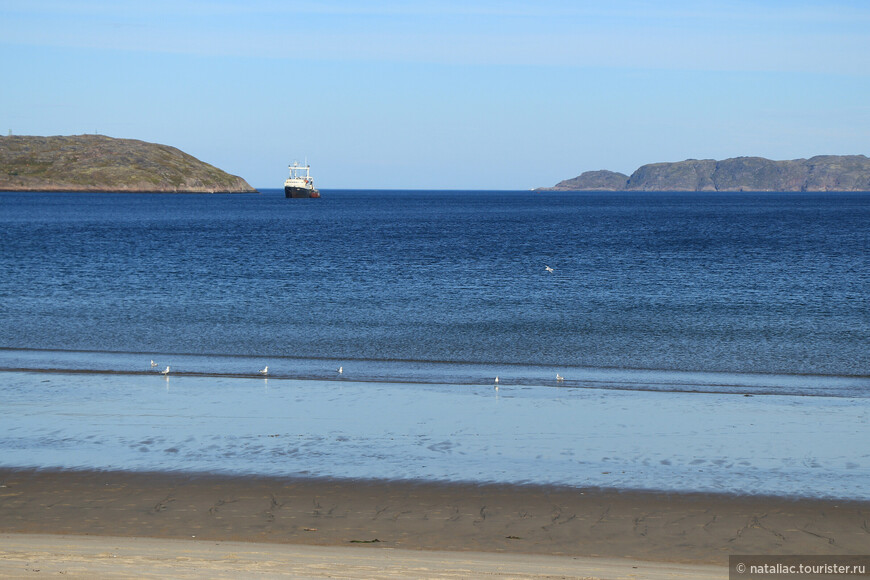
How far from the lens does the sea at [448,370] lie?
14.8 meters

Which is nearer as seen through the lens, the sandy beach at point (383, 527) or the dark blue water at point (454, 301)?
the sandy beach at point (383, 527)

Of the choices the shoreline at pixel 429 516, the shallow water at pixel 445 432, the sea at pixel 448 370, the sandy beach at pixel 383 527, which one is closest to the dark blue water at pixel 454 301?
the sea at pixel 448 370

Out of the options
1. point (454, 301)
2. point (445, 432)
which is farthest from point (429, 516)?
point (454, 301)

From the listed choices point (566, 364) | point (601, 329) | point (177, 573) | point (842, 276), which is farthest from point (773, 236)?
point (177, 573)

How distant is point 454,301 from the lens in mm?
40875

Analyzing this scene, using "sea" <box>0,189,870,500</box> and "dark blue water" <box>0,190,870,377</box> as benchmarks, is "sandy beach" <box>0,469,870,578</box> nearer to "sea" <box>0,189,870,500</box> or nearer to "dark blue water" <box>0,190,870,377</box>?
"sea" <box>0,189,870,500</box>

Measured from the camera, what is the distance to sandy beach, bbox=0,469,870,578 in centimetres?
982

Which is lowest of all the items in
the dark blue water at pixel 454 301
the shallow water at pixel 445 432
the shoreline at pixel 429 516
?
the dark blue water at pixel 454 301

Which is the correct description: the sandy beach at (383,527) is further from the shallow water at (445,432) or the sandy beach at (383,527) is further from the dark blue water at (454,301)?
the dark blue water at (454,301)

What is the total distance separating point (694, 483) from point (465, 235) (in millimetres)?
82458

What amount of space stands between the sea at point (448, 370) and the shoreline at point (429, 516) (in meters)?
0.60

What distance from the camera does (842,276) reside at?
51.4 m

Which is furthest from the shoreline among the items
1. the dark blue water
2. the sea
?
the dark blue water

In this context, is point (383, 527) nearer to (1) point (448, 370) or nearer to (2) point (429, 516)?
(2) point (429, 516)
